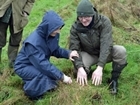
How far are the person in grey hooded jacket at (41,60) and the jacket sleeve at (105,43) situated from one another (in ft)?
1.83

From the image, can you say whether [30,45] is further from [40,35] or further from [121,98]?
[121,98]

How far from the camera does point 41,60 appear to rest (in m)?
5.05

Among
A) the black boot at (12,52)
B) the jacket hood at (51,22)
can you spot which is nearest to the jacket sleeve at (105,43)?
the jacket hood at (51,22)

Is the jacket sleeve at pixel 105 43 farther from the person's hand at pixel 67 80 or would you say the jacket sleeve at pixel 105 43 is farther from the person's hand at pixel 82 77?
the person's hand at pixel 67 80

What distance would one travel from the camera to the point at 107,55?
17.7 ft

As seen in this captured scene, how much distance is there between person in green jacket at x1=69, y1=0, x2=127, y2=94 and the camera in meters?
5.29

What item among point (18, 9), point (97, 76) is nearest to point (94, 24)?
point (97, 76)

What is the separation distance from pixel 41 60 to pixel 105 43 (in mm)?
1009

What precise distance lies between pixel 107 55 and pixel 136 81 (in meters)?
0.72

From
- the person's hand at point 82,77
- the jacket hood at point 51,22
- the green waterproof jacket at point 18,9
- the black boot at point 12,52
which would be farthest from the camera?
the black boot at point 12,52

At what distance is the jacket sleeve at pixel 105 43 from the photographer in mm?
5363

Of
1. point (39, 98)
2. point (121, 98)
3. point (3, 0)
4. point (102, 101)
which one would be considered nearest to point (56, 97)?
point (39, 98)

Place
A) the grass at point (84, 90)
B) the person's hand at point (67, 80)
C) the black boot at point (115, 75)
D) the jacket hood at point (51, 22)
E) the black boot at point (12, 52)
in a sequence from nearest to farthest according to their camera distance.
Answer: the jacket hood at point (51, 22) < the grass at point (84, 90) < the person's hand at point (67, 80) < the black boot at point (115, 75) < the black boot at point (12, 52)

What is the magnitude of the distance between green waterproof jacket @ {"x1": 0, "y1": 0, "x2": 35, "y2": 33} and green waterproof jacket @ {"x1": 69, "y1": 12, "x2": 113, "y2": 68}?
970 mm
